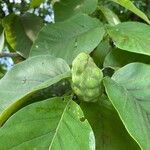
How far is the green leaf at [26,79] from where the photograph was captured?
2.45 ft

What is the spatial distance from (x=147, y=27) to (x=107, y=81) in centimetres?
23

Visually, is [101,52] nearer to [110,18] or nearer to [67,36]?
[67,36]

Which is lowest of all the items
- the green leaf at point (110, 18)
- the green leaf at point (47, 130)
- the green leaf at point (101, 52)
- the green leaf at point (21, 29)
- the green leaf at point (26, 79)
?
the green leaf at point (21, 29)

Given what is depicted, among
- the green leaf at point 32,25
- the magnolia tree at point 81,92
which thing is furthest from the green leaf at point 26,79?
the green leaf at point 32,25

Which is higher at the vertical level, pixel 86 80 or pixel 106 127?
pixel 86 80

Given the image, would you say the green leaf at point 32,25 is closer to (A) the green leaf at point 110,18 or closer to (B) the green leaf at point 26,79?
(A) the green leaf at point 110,18

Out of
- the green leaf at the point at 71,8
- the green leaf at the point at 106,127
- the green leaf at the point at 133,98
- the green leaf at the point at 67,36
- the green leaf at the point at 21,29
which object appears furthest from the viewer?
the green leaf at the point at 21,29

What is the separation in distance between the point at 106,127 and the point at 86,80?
0.33 feet

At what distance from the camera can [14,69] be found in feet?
2.76

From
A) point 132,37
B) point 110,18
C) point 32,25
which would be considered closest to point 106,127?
point 132,37

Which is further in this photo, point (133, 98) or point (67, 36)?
point (67, 36)

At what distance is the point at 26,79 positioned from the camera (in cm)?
80

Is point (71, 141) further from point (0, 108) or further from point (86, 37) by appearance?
point (86, 37)

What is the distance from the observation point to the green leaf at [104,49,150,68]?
0.89 m
